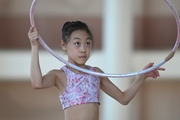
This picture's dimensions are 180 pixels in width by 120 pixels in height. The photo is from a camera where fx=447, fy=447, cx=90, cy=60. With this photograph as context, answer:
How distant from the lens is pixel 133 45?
2967mm

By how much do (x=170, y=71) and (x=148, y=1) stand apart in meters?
0.50

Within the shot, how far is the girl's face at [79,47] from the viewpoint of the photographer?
176cm

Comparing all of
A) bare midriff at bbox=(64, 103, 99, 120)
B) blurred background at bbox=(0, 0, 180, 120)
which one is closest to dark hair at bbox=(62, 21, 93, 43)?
bare midriff at bbox=(64, 103, 99, 120)

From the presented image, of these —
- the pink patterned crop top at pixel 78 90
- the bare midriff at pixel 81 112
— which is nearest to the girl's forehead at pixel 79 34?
the pink patterned crop top at pixel 78 90

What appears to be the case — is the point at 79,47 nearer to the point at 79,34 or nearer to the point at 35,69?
the point at 79,34

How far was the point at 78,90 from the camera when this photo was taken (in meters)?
1.73

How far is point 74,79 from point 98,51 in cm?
123

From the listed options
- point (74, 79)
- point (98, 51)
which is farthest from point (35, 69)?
point (98, 51)

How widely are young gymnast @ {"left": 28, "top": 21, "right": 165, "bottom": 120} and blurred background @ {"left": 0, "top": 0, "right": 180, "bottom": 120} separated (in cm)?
112

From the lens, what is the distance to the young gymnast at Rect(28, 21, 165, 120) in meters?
1.68

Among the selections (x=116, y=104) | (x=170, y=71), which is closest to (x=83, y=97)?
(x=116, y=104)

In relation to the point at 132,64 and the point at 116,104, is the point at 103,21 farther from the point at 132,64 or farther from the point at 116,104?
the point at 116,104

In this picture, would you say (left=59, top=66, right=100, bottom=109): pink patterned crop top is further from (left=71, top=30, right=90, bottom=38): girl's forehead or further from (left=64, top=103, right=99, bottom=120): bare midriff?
(left=71, top=30, right=90, bottom=38): girl's forehead

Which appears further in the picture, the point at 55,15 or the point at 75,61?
the point at 55,15
